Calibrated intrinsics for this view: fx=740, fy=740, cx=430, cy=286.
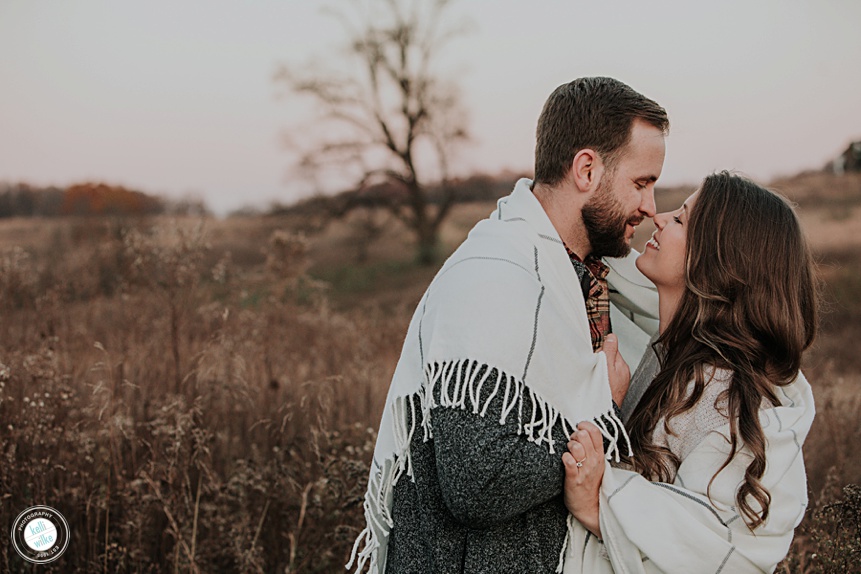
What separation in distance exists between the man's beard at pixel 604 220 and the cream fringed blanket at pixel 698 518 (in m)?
0.81

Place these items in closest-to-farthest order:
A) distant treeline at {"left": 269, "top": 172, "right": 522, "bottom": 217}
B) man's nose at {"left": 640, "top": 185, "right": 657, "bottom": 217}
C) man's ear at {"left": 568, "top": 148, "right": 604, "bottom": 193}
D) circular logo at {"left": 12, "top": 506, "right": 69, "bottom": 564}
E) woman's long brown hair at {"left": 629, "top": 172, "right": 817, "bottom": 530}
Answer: woman's long brown hair at {"left": 629, "top": 172, "right": 817, "bottom": 530}
man's ear at {"left": 568, "top": 148, "right": 604, "bottom": 193}
man's nose at {"left": 640, "top": 185, "right": 657, "bottom": 217}
circular logo at {"left": 12, "top": 506, "right": 69, "bottom": 564}
distant treeline at {"left": 269, "top": 172, "right": 522, "bottom": 217}

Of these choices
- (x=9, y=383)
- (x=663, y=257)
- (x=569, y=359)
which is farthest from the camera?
(x=9, y=383)

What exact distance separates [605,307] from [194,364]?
9.45 ft

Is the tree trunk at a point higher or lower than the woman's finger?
lower

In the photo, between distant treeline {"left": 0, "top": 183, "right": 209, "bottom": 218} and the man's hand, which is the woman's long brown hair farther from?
distant treeline {"left": 0, "top": 183, "right": 209, "bottom": 218}

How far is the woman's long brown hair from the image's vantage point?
7.68 feet

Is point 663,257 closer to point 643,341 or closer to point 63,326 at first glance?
point 643,341

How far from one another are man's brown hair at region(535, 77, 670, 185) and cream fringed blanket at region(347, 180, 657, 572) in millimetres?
310

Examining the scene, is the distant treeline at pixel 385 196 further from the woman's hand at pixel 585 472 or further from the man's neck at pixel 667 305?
the woman's hand at pixel 585 472

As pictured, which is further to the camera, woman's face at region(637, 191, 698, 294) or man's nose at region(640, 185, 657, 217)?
man's nose at region(640, 185, 657, 217)

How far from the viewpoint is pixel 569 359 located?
7.15 ft

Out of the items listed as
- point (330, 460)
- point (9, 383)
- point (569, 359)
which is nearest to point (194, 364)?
point (9, 383)

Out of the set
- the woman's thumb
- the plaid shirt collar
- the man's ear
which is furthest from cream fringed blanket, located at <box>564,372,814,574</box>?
the man's ear

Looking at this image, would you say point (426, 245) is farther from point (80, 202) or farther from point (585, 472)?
point (585, 472)
